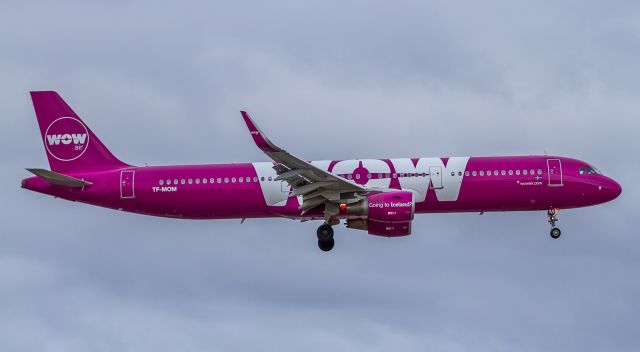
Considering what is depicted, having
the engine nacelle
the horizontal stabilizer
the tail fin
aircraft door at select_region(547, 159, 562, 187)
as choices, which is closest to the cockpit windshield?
aircraft door at select_region(547, 159, 562, 187)

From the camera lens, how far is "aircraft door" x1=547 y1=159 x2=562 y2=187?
228 ft

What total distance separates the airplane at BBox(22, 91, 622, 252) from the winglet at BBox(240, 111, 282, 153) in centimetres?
434

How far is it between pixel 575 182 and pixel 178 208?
2126 cm

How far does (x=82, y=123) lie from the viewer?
74375mm

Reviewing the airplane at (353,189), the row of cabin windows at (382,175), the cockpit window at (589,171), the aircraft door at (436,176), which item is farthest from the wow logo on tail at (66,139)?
the cockpit window at (589,171)

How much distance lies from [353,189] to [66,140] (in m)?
17.3

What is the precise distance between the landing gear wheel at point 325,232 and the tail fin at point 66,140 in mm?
12055

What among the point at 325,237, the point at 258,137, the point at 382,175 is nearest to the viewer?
the point at 258,137

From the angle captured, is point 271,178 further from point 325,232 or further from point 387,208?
point 387,208

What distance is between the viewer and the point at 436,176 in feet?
226

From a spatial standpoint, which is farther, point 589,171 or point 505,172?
point 589,171

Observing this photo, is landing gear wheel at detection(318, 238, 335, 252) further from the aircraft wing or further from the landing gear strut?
the aircraft wing

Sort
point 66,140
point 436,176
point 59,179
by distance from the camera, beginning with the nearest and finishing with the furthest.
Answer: point 436,176
point 59,179
point 66,140

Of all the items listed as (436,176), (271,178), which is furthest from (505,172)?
(271,178)
